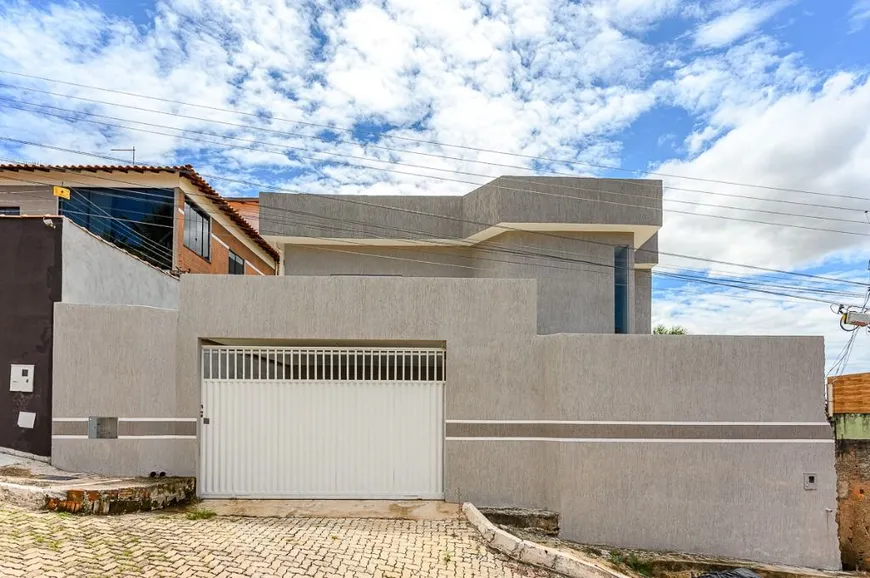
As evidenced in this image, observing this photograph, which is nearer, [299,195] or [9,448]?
[9,448]

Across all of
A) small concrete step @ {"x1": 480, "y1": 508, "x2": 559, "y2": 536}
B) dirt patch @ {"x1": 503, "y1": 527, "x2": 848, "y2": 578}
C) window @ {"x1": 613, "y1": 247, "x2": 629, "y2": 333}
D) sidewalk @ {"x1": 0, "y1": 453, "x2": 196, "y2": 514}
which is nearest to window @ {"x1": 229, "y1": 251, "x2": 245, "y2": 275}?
sidewalk @ {"x1": 0, "y1": 453, "x2": 196, "y2": 514}

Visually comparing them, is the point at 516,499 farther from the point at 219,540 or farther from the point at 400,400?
the point at 219,540

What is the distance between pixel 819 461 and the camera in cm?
682

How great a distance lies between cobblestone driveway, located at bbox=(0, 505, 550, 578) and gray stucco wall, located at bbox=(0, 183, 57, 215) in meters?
10.3

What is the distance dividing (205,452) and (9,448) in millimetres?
2641

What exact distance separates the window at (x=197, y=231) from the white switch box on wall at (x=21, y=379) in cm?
745

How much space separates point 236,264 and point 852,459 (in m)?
18.1

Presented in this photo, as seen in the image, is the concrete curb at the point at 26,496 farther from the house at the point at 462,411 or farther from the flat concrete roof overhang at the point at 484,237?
the flat concrete roof overhang at the point at 484,237

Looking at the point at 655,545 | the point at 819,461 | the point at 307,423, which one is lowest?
the point at 655,545

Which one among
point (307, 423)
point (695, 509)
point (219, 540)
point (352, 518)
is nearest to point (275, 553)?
point (219, 540)

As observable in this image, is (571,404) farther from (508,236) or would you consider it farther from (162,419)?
(162,419)

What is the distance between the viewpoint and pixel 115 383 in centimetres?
679

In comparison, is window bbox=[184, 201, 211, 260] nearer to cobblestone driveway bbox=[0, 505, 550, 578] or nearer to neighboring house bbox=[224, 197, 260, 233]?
neighboring house bbox=[224, 197, 260, 233]

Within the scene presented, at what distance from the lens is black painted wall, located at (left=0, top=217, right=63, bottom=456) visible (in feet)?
22.0
